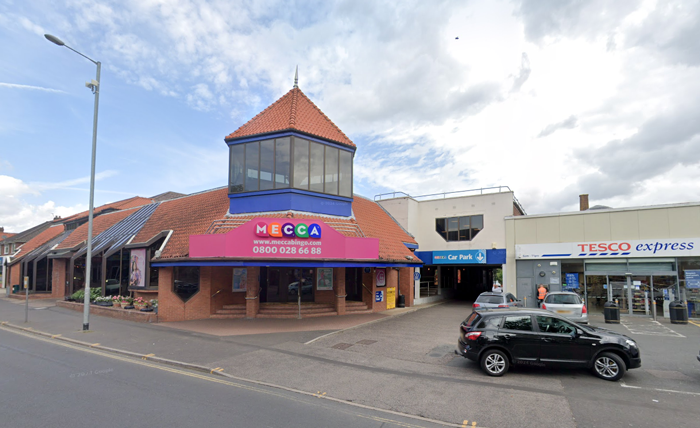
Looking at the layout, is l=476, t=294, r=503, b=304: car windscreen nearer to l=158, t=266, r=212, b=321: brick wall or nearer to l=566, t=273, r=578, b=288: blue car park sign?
l=566, t=273, r=578, b=288: blue car park sign

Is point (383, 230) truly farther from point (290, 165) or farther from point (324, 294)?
point (290, 165)

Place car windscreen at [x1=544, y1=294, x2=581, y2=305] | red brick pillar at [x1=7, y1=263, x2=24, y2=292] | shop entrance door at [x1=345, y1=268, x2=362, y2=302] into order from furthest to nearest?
red brick pillar at [x1=7, y1=263, x2=24, y2=292]
shop entrance door at [x1=345, y1=268, x2=362, y2=302]
car windscreen at [x1=544, y1=294, x2=581, y2=305]

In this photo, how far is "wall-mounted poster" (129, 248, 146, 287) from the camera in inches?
797

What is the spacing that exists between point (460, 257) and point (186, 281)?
1668cm

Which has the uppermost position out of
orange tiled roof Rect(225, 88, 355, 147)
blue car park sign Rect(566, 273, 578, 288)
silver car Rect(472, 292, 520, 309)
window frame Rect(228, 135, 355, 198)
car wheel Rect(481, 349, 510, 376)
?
orange tiled roof Rect(225, 88, 355, 147)

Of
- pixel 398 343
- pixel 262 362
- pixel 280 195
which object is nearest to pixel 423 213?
pixel 280 195

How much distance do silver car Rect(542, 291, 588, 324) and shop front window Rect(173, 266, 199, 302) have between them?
15341 millimetres

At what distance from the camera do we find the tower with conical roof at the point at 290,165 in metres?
18.0

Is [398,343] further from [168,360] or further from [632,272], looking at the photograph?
[632,272]

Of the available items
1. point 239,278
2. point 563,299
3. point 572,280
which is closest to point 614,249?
point 572,280

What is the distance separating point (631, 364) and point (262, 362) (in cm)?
849

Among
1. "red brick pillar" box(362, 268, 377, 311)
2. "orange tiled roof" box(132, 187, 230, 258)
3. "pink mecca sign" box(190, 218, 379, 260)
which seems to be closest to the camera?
"pink mecca sign" box(190, 218, 379, 260)

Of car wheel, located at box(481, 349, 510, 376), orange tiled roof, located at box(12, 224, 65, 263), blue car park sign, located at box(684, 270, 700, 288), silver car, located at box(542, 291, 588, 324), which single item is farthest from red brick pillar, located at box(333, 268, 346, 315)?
orange tiled roof, located at box(12, 224, 65, 263)

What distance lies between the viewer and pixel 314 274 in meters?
18.8
